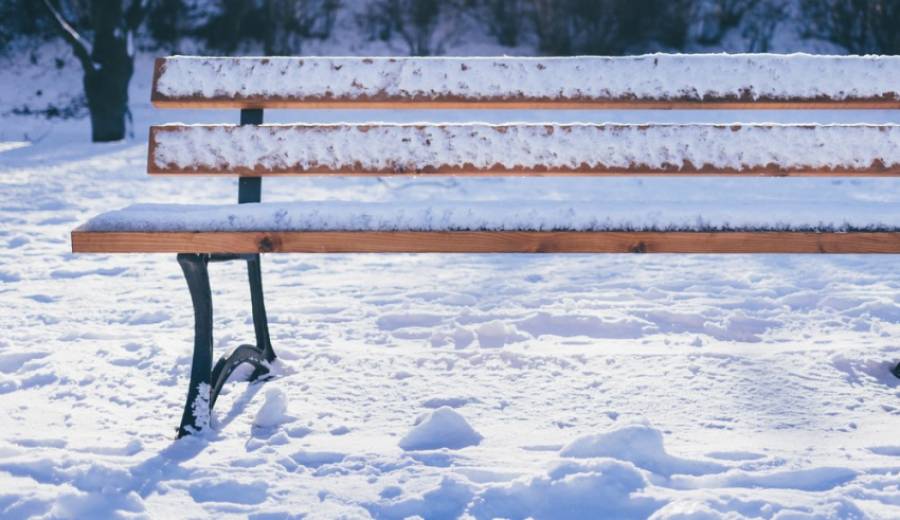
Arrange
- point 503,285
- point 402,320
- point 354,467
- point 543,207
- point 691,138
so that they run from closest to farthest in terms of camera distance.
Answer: point 354,467
point 543,207
point 691,138
point 402,320
point 503,285

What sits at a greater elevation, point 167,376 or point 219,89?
point 219,89

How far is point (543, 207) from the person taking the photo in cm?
214

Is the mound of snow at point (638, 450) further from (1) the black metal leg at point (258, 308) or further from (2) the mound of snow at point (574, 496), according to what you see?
(1) the black metal leg at point (258, 308)

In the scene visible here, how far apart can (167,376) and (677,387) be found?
60.2 inches

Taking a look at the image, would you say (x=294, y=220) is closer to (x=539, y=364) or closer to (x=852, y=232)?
(x=539, y=364)

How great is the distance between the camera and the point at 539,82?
2.57 metres

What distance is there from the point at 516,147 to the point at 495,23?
37.6 feet

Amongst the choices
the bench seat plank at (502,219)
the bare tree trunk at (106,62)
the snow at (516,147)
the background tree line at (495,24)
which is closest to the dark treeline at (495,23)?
the background tree line at (495,24)

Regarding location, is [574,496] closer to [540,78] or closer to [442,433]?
[442,433]

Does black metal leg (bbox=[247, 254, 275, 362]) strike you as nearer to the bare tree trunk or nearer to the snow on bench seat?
the snow on bench seat

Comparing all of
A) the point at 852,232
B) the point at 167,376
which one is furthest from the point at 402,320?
the point at 852,232

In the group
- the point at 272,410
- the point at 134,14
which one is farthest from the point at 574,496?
the point at 134,14

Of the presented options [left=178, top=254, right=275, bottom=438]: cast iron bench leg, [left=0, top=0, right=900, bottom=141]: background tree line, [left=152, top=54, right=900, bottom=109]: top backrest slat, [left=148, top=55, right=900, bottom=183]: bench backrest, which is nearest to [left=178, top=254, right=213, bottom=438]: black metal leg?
[left=178, top=254, right=275, bottom=438]: cast iron bench leg

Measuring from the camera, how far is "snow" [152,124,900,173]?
245 centimetres
